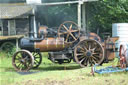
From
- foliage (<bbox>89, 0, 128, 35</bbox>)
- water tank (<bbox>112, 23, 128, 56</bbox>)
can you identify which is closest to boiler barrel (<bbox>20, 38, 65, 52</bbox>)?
water tank (<bbox>112, 23, 128, 56</bbox>)

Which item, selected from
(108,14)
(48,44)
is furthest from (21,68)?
(108,14)

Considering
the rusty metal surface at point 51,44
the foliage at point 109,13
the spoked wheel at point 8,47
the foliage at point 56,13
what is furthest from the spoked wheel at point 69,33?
the foliage at point 56,13

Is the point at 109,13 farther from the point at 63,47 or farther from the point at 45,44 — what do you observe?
the point at 45,44

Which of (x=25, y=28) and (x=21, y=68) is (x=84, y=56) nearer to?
(x=21, y=68)

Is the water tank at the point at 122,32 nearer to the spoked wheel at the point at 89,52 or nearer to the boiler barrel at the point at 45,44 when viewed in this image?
the spoked wheel at the point at 89,52

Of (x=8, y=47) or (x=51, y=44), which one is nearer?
(x=51, y=44)

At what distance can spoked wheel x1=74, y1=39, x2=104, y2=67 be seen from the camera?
10867mm

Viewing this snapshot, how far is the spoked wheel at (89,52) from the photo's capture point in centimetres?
1087

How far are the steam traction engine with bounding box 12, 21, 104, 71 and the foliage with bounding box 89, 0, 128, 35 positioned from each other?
22.9ft

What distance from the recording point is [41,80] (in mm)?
8375

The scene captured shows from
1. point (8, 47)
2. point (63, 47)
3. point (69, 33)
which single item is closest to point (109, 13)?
point (8, 47)

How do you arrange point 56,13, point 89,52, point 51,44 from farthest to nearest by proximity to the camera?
point 56,13 → point 51,44 → point 89,52

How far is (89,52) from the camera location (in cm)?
1086

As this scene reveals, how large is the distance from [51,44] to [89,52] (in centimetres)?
167
